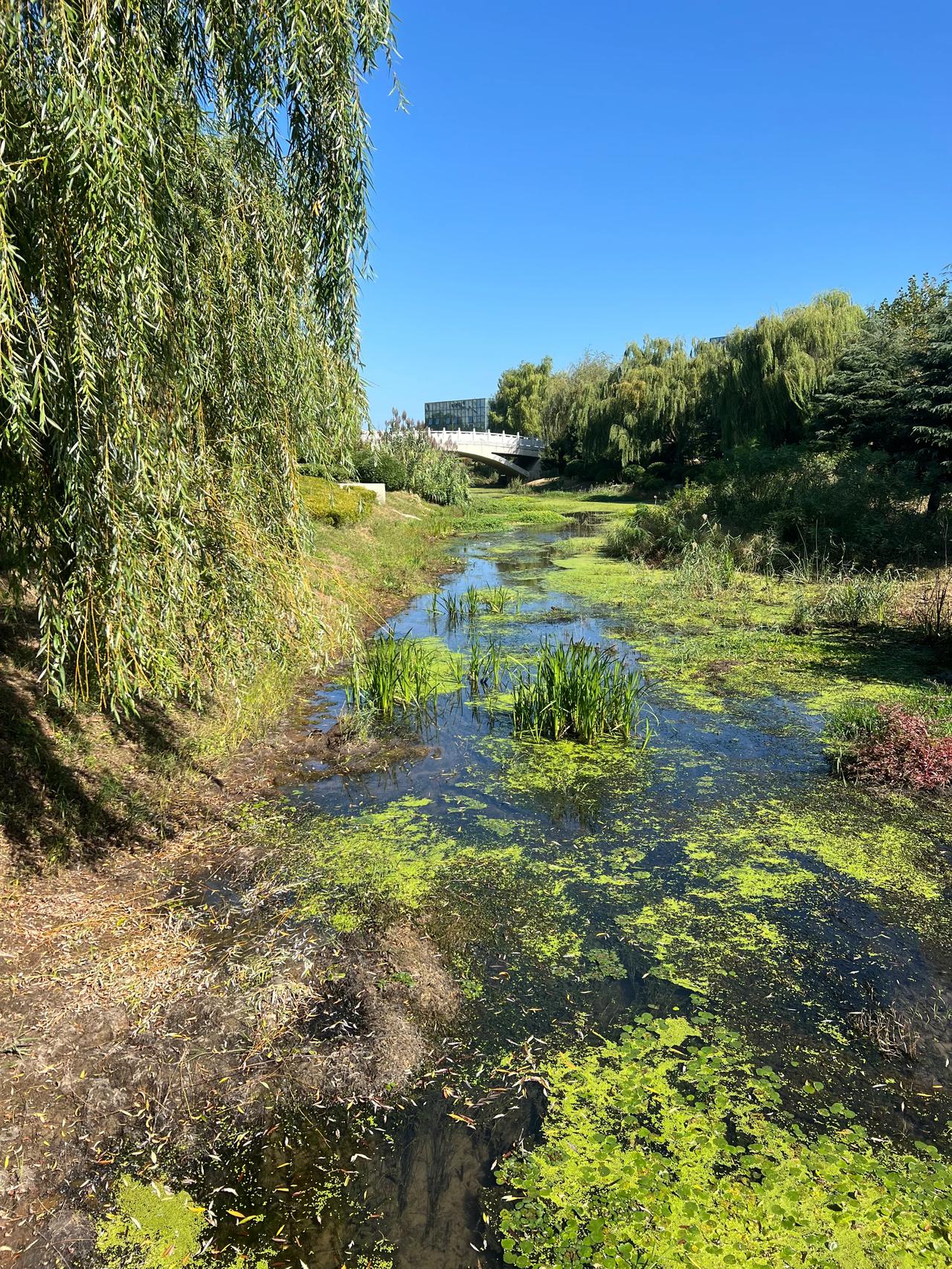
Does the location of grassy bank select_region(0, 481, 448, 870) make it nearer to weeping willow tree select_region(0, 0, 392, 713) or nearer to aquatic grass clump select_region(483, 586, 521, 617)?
weeping willow tree select_region(0, 0, 392, 713)

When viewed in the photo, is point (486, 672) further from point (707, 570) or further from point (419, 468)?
point (419, 468)

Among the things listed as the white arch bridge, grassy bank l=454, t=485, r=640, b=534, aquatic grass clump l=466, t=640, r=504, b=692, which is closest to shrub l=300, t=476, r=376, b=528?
grassy bank l=454, t=485, r=640, b=534

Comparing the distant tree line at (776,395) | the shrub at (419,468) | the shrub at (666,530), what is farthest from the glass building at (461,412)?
the shrub at (666,530)

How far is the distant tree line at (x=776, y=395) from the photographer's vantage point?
565 inches

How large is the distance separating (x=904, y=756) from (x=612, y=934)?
3075 millimetres

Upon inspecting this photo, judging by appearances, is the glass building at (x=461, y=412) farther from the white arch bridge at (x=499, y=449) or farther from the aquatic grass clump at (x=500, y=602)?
the aquatic grass clump at (x=500, y=602)

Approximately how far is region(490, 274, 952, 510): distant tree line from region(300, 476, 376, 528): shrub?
11.2m

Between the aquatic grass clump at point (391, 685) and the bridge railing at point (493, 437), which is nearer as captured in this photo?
the aquatic grass clump at point (391, 685)

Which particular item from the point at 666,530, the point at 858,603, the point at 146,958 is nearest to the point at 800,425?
the point at 666,530

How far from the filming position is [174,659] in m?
3.75

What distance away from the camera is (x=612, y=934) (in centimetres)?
421

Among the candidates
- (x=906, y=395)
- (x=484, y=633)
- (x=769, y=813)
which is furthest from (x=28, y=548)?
(x=906, y=395)

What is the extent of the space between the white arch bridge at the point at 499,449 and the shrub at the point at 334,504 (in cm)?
2224

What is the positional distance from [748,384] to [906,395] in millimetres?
14701
